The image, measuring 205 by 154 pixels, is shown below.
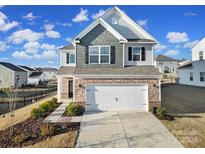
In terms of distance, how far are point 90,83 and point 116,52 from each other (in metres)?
3.49

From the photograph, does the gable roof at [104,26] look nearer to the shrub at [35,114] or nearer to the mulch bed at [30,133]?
the shrub at [35,114]

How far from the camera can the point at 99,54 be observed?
671 inches

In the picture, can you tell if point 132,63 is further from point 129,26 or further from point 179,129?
point 179,129

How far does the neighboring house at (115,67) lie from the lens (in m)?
15.7

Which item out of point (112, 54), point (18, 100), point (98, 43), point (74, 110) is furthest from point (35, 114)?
point (18, 100)

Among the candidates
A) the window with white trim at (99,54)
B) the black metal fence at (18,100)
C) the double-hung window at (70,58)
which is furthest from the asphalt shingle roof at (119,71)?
the double-hung window at (70,58)

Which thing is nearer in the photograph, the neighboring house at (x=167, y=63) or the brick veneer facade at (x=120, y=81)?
the brick veneer facade at (x=120, y=81)

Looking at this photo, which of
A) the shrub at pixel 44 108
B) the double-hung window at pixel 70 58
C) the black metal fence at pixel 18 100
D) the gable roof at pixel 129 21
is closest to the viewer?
the shrub at pixel 44 108

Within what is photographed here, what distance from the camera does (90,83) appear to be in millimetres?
15836

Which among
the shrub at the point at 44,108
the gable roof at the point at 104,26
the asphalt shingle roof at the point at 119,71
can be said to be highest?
the gable roof at the point at 104,26

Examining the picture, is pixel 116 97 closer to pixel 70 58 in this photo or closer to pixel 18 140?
pixel 18 140

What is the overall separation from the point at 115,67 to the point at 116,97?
260cm
